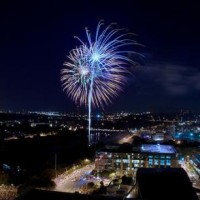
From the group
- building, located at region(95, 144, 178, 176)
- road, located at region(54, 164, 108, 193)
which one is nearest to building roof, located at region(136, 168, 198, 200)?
road, located at region(54, 164, 108, 193)

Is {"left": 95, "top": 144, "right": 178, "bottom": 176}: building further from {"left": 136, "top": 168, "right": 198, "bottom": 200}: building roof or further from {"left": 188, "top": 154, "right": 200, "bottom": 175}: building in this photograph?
{"left": 136, "top": 168, "right": 198, "bottom": 200}: building roof

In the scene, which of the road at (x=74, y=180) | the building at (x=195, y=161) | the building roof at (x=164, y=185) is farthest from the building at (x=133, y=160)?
the building roof at (x=164, y=185)

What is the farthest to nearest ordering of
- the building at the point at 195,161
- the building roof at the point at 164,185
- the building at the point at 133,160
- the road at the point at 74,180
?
the building at the point at 133,160 < the building at the point at 195,161 < the road at the point at 74,180 < the building roof at the point at 164,185

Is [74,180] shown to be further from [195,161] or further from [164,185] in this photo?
[195,161]

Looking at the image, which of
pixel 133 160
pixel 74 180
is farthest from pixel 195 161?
pixel 74 180

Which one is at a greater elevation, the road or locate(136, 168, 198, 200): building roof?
locate(136, 168, 198, 200): building roof

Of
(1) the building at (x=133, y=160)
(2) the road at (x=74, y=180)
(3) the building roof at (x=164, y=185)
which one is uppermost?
(1) the building at (x=133, y=160)

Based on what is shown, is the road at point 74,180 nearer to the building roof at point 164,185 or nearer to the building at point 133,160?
the building at point 133,160

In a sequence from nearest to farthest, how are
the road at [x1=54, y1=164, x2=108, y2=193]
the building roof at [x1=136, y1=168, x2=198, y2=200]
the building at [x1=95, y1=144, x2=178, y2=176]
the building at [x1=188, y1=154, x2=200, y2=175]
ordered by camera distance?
the building roof at [x1=136, y1=168, x2=198, y2=200]
the road at [x1=54, y1=164, x2=108, y2=193]
the building at [x1=188, y1=154, x2=200, y2=175]
the building at [x1=95, y1=144, x2=178, y2=176]
